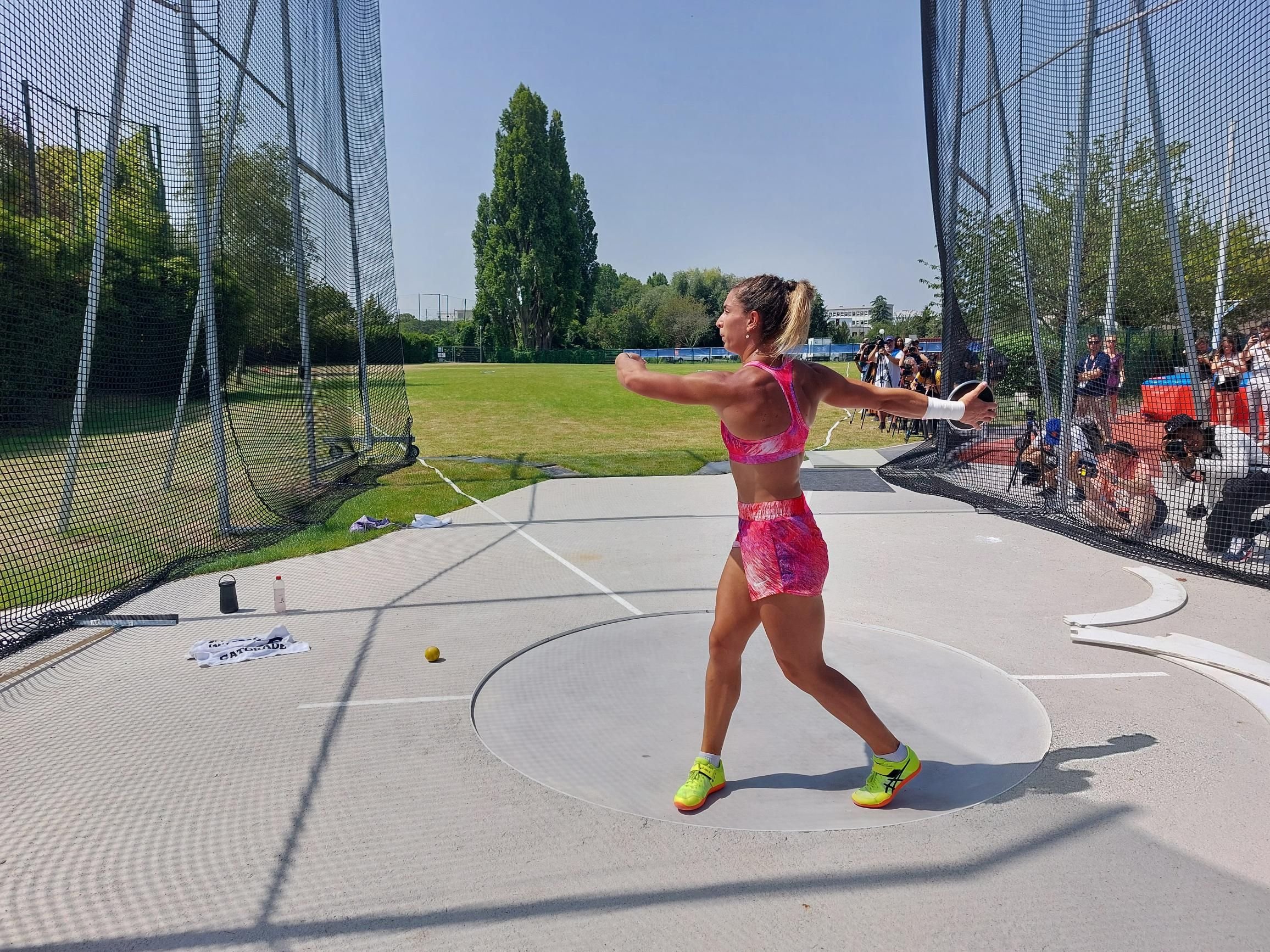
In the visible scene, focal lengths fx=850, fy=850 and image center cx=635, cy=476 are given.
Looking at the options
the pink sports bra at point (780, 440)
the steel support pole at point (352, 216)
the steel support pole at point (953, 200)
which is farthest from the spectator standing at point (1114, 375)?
the steel support pole at point (352, 216)

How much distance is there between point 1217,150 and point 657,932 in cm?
637

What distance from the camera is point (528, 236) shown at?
204 ft

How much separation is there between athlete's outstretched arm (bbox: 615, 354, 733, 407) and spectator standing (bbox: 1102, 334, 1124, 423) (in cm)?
619

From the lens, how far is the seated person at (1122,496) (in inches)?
293

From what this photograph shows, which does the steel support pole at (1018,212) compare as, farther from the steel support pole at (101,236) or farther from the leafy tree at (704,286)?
the leafy tree at (704,286)

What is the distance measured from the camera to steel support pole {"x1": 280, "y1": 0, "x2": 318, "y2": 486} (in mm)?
9500

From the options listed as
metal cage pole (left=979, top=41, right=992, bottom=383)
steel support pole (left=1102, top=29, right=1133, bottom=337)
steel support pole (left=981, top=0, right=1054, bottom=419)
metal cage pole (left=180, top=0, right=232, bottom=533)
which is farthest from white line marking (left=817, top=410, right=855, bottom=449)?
metal cage pole (left=180, top=0, right=232, bottom=533)

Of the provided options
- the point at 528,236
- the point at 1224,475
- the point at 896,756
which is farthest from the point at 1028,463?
the point at 528,236

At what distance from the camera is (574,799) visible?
3.18m

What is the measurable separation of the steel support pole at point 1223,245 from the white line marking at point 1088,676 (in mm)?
3342

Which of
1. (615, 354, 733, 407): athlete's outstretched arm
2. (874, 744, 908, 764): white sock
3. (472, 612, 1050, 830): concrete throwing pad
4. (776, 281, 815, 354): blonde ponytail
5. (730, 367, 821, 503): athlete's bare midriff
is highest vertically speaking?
(776, 281, 815, 354): blonde ponytail

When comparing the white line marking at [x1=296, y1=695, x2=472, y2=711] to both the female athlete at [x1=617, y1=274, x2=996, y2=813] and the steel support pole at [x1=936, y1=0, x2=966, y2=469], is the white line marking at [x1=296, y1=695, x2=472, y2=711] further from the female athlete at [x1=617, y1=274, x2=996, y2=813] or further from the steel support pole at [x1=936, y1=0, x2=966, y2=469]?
the steel support pole at [x1=936, y1=0, x2=966, y2=469]

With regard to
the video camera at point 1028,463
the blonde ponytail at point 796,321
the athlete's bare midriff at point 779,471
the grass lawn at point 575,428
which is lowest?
the grass lawn at point 575,428

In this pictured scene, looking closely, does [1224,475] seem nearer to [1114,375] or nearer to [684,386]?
[1114,375]
